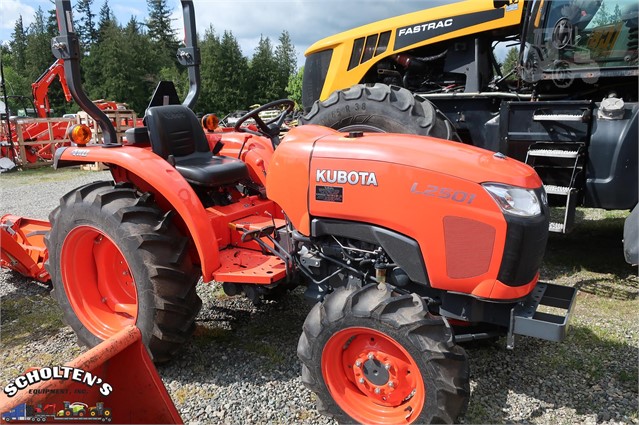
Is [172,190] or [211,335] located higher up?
[172,190]

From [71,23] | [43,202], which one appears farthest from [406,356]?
[43,202]

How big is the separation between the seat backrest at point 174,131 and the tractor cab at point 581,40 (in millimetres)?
2844

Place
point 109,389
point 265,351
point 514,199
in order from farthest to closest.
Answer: point 265,351 → point 514,199 → point 109,389

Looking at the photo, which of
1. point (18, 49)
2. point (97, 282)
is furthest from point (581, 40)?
point (18, 49)

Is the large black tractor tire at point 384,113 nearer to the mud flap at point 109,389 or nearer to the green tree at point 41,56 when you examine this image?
the mud flap at point 109,389

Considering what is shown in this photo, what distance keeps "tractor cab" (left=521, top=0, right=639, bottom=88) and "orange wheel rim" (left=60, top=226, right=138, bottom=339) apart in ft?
11.7

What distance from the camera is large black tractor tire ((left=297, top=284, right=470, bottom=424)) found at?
6.39ft

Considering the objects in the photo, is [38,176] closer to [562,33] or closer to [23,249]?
[23,249]

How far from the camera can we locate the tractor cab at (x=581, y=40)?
3828 millimetres

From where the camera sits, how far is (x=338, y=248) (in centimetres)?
242

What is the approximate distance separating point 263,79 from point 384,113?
117 ft

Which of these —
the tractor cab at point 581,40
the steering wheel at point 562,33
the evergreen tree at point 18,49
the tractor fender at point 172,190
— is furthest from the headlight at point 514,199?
the evergreen tree at point 18,49

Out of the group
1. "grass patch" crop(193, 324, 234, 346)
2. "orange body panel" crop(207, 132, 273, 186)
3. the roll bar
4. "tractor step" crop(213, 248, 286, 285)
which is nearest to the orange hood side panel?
"tractor step" crop(213, 248, 286, 285)

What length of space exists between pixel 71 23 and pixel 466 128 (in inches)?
124
